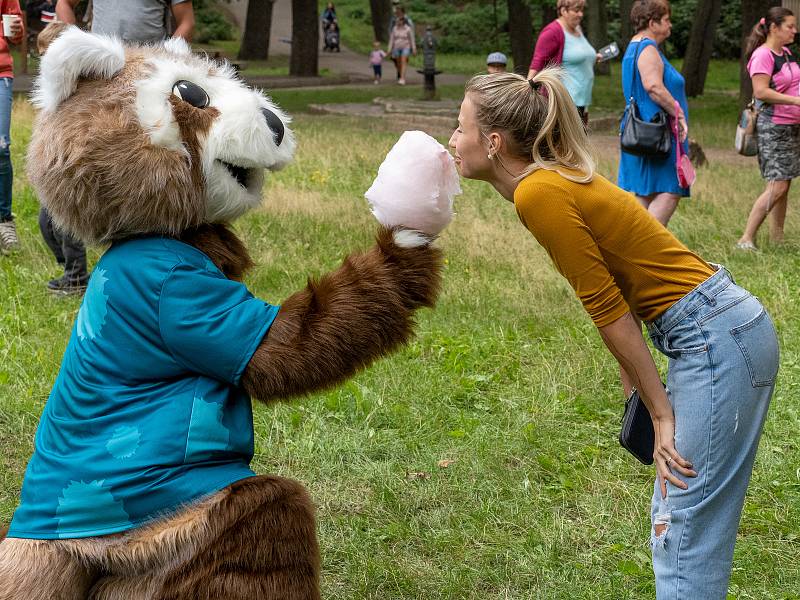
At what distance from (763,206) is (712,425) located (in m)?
5.73

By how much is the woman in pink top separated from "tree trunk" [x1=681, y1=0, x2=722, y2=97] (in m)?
7.31

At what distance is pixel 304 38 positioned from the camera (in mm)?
25641

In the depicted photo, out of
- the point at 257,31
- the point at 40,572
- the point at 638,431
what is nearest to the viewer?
the point at 40,572

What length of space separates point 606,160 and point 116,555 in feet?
35.1

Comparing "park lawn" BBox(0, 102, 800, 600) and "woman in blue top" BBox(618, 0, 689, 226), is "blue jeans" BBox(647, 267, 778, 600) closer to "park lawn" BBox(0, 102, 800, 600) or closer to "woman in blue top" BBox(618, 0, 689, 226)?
"park lawn" BBox(0, 102, 800, 600)

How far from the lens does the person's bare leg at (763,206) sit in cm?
805

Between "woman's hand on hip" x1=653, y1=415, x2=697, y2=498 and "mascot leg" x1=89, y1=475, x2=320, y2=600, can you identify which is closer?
"mascot leg" x1=89, y1=475, x2=320, y2=600

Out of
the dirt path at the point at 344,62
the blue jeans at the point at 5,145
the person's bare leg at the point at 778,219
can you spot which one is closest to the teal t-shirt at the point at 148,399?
the blue jeans at the point at 5,145

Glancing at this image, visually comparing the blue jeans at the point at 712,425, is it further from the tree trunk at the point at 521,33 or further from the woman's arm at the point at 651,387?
the tree trunk at the point at 521,33

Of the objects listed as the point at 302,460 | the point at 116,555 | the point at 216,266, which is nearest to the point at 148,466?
the point at 116,555

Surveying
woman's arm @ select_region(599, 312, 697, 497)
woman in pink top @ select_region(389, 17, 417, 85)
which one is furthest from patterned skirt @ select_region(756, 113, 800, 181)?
woman in pink top @ select_region(389, 17, 417, 85)

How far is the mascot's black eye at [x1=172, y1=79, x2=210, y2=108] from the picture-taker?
2.86 meters

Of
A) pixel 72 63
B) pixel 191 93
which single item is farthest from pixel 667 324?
pixel 72 63

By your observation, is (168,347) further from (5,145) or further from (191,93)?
(5,145)
